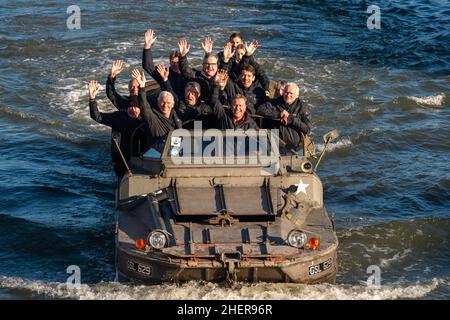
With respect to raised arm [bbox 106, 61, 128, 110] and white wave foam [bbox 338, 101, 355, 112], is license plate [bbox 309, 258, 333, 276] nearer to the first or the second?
raised arm [bbox 106, 61, 128, 110]

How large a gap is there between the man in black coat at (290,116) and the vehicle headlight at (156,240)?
10.2 ft

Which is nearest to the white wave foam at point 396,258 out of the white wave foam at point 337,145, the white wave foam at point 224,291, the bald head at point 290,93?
the white wave foam at point 224,291

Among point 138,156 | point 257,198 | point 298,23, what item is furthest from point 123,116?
point 298,23

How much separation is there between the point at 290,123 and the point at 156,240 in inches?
126

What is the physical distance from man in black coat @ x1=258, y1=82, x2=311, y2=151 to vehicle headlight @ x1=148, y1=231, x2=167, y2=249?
3118mm

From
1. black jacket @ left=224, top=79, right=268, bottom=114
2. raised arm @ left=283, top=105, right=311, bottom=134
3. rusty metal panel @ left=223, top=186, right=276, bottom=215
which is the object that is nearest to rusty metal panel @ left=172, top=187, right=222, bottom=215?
rusty metal panel @ left=223, top=186, right=276, bottom=215

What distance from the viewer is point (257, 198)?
12.4 metres

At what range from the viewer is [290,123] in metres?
13.9

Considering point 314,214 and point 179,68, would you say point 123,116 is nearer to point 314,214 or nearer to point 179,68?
point 179,68

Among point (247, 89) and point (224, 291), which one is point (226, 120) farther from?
point (224, 291)

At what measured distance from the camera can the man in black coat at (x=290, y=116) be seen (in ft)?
45.9

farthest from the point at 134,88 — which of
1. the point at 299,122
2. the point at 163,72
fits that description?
the point at 299,122
